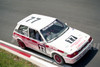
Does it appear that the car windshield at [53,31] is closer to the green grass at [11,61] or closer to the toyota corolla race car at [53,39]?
the toyota corolla race car at [53,39]

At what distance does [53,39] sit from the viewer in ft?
34.4

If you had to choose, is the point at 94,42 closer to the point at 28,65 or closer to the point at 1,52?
the point at 28,65

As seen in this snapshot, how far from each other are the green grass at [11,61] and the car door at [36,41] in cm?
102

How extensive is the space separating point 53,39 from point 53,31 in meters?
0.54

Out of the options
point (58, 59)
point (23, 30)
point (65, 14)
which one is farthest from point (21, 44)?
point (65, 14)

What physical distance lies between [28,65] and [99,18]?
6437mm

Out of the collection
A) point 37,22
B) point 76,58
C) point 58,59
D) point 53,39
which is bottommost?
point 58,59

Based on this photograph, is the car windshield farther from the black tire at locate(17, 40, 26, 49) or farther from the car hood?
the black tire at locate(17, 40, 26, 49)

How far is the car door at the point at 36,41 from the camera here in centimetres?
1068

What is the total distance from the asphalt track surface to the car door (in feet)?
5.14

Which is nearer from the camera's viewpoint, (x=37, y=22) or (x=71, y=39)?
(x=71, y=39)

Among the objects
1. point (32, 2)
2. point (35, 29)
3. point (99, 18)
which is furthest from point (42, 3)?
point (35, 29)

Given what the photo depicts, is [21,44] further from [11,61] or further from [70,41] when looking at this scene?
[70,41]

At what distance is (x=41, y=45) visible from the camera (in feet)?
35.0
